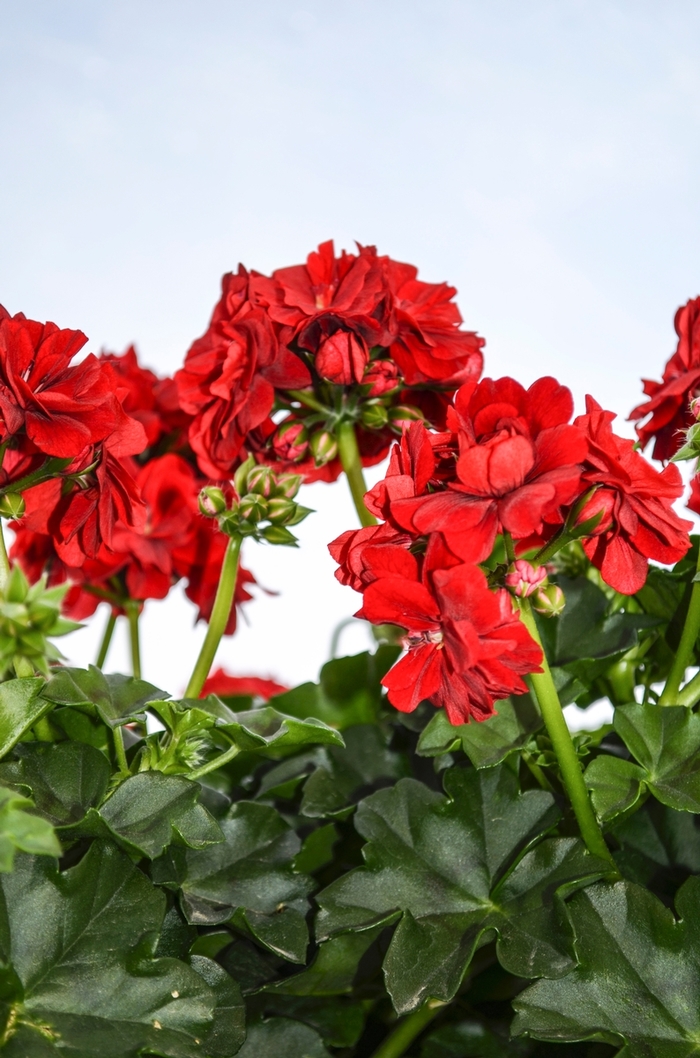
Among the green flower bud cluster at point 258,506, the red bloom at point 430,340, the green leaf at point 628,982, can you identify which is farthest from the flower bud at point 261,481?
the green leaf at point 628,982

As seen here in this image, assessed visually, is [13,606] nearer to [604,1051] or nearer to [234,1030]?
[234,1030]

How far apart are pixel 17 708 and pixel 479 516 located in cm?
25

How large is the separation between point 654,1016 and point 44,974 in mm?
294

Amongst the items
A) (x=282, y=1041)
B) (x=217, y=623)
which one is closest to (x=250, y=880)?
(x=282, y=1041)

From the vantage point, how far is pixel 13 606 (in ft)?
1.32

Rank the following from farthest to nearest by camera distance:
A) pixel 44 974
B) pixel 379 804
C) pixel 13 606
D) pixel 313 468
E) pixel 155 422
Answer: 1. pixel 155 422
2. pixel 313 468
3. pixel 379 804
4. pixel 44 974
5. pixel 13 606

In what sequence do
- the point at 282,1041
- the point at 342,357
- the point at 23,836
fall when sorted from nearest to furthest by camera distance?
1. the point at 23,836
2. the point at 282,1041
3. the point at 342,357

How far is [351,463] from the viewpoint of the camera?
0.77 m

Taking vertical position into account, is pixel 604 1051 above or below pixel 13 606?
below

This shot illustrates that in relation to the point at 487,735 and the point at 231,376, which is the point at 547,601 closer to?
the point at 487,735

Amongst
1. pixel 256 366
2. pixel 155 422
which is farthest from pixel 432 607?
pixel 155 422

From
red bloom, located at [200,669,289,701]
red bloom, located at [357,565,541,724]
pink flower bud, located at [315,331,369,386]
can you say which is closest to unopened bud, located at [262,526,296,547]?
pink flower bud, located at [315,331,369,386]

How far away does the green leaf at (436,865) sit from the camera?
555 millimetres

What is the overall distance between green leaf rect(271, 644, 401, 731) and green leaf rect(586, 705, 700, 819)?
27 cm
